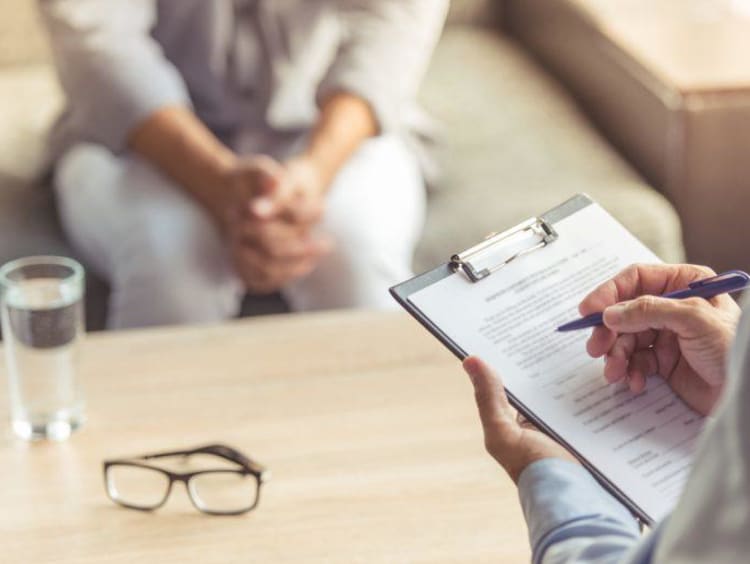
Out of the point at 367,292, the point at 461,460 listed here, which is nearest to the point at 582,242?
the point at 461,460

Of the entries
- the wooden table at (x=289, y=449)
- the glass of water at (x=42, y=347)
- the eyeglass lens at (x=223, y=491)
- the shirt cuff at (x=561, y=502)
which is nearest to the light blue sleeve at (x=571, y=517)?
the shirt cuff at (x=561, y=502)

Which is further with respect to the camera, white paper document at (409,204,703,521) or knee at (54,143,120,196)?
knee at (54,143,120,196)

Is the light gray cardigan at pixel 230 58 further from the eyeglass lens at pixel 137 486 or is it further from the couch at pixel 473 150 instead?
the eyeglass lens at pixel 137 486

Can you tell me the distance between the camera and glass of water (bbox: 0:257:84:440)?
126cm

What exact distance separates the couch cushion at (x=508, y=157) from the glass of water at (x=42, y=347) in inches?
27.9

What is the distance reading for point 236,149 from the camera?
1.96 meters

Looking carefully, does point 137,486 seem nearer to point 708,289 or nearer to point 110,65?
point 708,289

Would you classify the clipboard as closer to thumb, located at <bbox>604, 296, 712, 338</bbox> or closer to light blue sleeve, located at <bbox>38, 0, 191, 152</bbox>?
thumb, located at <bbox>604, 296, 712, 338</bbox>

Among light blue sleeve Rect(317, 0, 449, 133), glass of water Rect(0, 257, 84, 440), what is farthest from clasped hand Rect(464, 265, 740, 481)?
light blue sleeve Rect(317, 0, 449, 133)

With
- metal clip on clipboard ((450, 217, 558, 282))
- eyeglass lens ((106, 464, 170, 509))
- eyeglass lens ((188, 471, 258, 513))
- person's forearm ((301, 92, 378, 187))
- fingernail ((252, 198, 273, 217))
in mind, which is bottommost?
fingernail ((252, 198, 273, 217))

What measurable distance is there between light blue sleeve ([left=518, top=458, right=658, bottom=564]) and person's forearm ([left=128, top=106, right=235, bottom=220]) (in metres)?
1.01

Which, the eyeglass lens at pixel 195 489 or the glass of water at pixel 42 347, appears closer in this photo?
the eyeglass lens at pixel 195 489

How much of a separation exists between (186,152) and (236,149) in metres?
0.17

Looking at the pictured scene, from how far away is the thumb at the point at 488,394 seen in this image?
895mm
